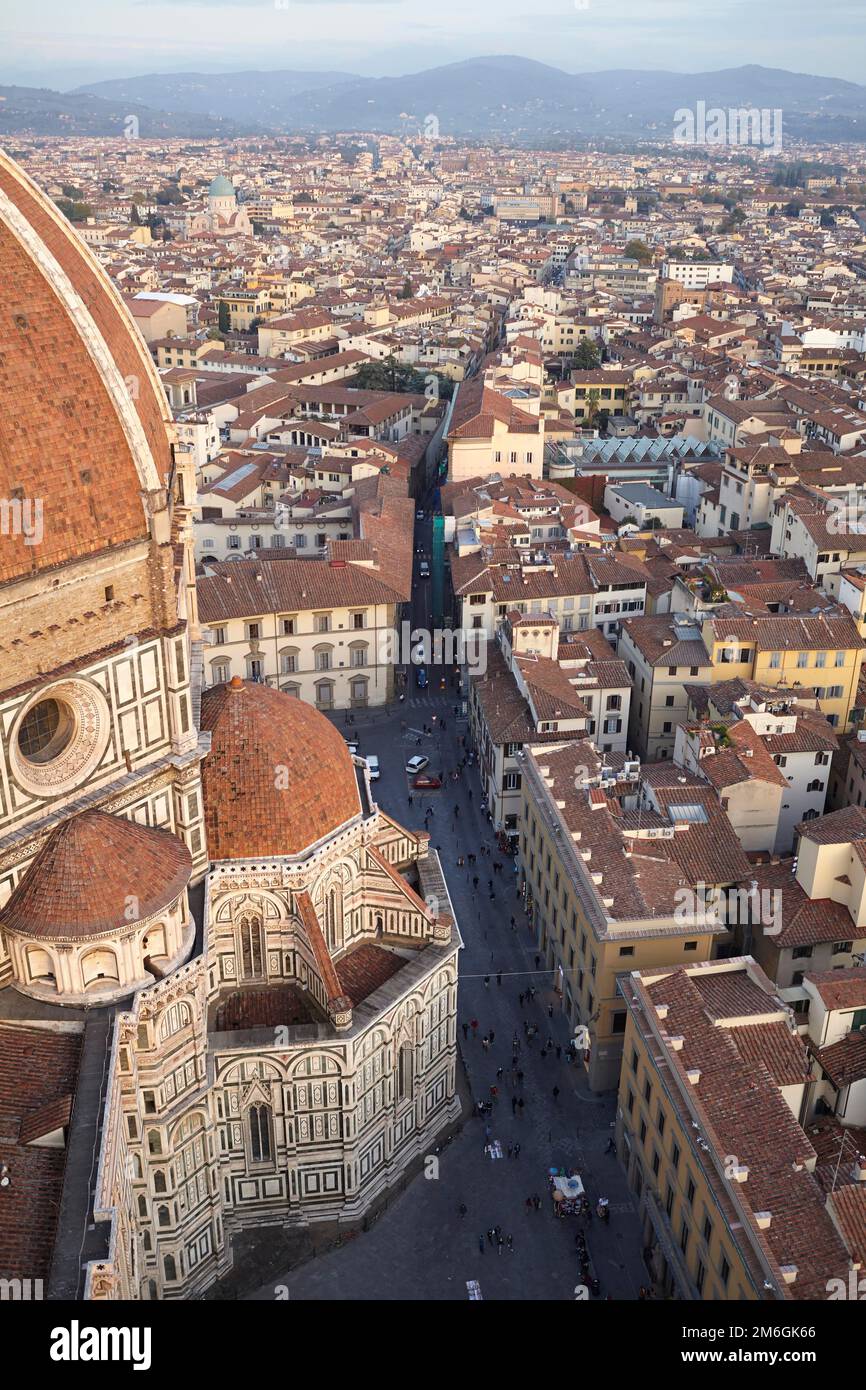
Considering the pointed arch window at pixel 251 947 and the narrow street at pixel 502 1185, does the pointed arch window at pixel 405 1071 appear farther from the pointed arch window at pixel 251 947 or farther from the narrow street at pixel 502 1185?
the pointed arch window at pixel 251 947

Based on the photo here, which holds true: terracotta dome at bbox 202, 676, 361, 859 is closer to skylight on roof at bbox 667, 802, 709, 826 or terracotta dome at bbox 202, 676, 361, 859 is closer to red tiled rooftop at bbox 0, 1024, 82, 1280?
red tiled rooftop at bbox 0, 1024, 82, 1280

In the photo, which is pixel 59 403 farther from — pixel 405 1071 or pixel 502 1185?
pixel 502 1185

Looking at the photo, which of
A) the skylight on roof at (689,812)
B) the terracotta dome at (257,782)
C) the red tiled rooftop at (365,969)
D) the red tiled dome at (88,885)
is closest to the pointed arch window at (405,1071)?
the red tiled rooftop at (365,969)

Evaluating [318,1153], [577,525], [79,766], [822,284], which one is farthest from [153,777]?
[822,284]

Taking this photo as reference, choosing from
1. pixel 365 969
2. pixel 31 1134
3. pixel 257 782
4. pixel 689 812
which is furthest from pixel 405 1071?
pixel 689 812

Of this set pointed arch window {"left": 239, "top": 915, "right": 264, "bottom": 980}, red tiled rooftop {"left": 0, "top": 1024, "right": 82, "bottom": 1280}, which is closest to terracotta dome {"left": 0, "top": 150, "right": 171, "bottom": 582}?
red tiled rooftop {"left": 0, "top": 1024, "right": 82, "bottom": 1280}
